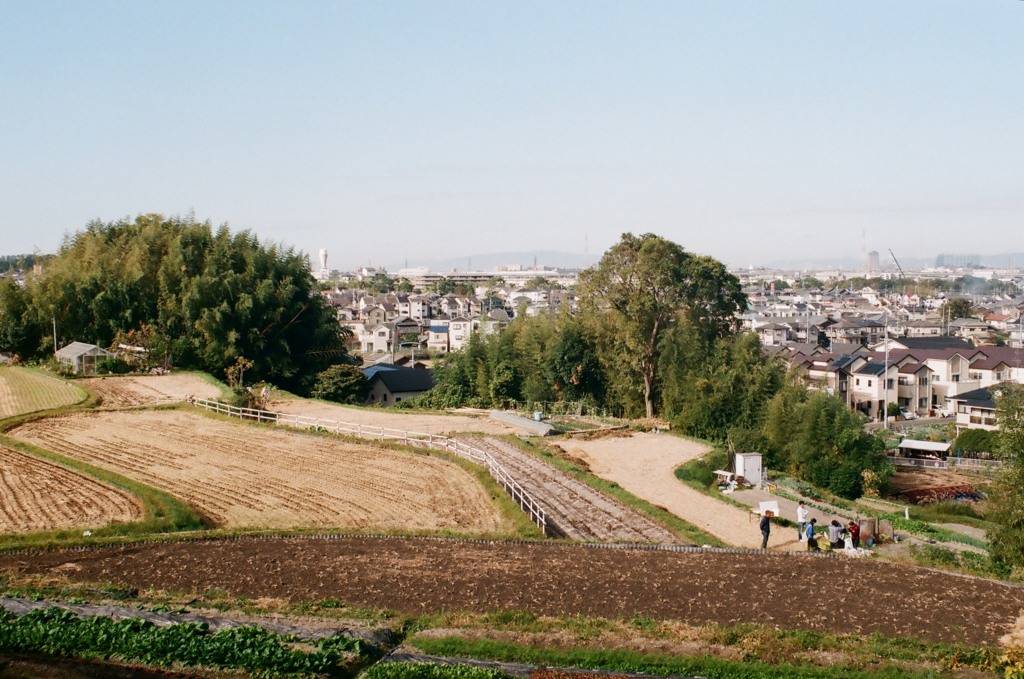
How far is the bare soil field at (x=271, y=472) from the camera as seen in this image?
43.7 feet

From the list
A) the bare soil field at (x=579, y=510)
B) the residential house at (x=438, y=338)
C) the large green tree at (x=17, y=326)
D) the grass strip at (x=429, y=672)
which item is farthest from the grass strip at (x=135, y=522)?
the residential house at (x=438, y=338)

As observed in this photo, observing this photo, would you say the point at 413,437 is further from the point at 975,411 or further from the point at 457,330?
the point at 457,330

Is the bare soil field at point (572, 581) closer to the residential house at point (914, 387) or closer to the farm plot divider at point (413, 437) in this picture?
the farm plot divider at point (413, 437)

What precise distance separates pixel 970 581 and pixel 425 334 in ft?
170

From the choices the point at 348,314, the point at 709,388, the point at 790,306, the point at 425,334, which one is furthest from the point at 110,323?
the point at 790,306

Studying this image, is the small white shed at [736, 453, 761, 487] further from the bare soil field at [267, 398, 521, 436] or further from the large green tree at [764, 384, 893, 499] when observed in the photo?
the bare soil field at [267, 398, 521, 436]

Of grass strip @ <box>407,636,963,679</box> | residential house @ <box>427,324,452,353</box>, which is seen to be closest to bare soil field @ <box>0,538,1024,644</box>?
grass strip @ <box>407,636,963,679</box>

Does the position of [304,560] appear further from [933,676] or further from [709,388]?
[709,388]

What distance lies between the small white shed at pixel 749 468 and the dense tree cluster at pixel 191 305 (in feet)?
49.5

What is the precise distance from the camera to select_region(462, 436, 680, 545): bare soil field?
12.5 metres

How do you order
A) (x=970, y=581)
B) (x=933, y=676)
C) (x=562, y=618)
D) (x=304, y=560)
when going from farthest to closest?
(x=304, y=560), (x=970, y=581), (x=562, y=618), (x=933, y=676)

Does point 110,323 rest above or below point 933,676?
above

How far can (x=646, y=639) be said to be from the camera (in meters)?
7.61

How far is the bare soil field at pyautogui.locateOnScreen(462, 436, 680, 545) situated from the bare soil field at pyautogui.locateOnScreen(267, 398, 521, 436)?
386cm
